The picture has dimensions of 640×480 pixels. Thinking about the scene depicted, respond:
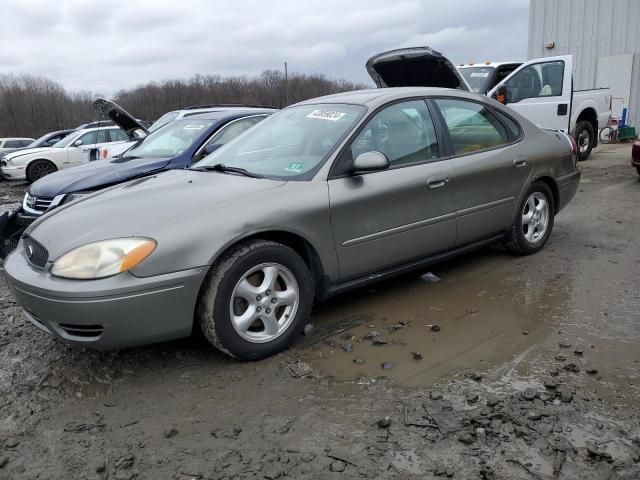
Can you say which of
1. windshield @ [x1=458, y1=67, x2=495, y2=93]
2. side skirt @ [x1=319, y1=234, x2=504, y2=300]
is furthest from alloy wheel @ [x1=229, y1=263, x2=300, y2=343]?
windshield @ [x1=458, y1=67, x2=495, y2=93]

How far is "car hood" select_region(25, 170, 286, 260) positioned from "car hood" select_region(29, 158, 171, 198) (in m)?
2.16

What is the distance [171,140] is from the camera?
6641 millimetres

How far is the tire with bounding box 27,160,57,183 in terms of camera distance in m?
14.2

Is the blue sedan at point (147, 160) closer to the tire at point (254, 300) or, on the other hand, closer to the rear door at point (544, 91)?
the tire at point (254, 300)

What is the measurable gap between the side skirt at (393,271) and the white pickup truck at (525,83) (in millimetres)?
3531

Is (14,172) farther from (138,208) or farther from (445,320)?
(445,320)

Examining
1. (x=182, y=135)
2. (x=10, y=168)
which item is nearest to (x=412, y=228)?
(x=182, y=135)

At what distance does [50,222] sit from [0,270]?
287 cm

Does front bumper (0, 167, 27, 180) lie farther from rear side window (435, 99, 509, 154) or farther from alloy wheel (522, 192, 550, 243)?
alloy wheel (522, 192, 550, 243)

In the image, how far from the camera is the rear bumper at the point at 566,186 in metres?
5.09

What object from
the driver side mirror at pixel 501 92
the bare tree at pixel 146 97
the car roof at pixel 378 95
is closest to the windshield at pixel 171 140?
the car roof at pixel 378 95

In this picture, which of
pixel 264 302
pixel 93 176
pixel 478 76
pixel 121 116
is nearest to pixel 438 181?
pixel 264 302

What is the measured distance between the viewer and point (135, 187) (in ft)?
11.7

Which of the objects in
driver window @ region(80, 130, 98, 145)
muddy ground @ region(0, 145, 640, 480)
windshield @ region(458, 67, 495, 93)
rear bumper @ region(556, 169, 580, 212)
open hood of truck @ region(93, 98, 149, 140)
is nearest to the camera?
muddy ground @ region(0, 145, 640, 480)
